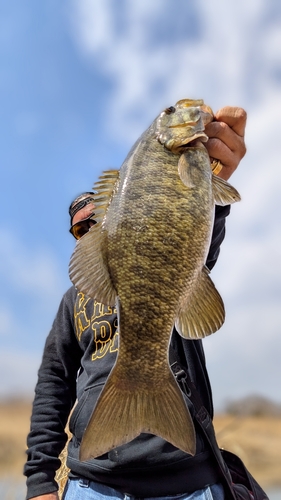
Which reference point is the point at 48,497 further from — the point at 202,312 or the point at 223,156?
the point at 223,156

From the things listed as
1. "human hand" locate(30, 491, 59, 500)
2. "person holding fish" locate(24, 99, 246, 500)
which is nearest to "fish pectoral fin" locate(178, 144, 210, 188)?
"person holding fish" locate(24, 99, 246, 500)

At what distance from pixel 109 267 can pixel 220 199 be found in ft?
→ 1.88

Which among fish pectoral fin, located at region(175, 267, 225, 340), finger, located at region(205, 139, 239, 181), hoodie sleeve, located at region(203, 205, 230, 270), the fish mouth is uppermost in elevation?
finger, located at region(205, 139, 239, 181)

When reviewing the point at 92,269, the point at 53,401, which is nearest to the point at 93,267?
the point at 92,269

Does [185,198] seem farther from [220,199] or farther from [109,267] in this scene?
[109,267]

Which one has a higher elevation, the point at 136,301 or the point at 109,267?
the point at 109,267

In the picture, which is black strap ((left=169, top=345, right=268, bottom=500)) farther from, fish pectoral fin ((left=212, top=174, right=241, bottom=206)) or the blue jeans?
fish pectoral fin ((left=212, top=174, right=241, bottom=206))

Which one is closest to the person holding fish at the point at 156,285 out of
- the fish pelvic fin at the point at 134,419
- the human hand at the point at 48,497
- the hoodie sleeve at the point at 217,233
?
the fish pelvic fin at the point at 134,419

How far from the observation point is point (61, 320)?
10.9 feet

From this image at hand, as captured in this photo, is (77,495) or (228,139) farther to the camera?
(77,495)

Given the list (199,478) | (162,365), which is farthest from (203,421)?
(162,365)

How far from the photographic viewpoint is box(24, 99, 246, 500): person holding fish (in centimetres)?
203

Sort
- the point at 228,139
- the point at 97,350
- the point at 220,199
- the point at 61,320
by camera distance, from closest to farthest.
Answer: the point at 220,199, the point at 228,139, the point at 97,350, the point at 61,320

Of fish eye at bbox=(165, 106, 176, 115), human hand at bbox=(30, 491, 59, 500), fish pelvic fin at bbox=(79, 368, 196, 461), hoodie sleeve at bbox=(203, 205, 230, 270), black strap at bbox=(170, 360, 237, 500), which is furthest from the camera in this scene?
human hand at bbox=(30, 491, 59, 500)
